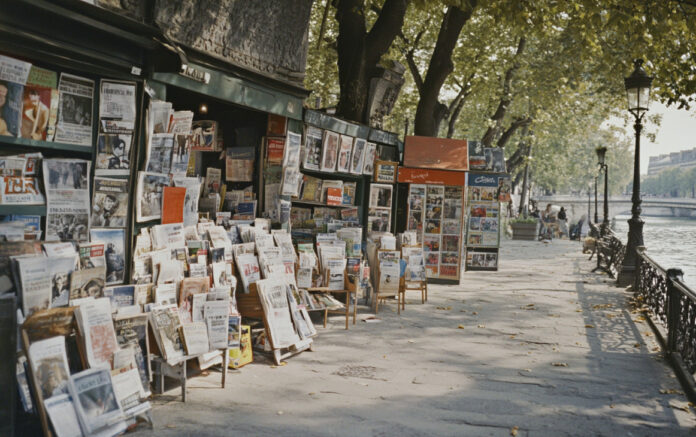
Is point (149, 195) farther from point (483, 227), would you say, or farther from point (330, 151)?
point (483, 227)

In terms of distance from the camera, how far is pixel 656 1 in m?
8.41

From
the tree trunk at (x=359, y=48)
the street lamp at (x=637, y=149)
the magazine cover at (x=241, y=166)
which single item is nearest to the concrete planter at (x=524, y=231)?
the street lamp at (x=637, y=149)

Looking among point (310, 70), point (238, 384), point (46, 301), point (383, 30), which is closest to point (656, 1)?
point (383, 30)

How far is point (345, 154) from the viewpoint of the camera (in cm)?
1051

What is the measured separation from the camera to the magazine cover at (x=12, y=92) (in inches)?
172

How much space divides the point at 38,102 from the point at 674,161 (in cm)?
20009

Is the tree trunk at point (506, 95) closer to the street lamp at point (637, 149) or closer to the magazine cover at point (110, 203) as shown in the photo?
the street lamp at point (637, 149)

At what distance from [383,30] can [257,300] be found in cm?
666

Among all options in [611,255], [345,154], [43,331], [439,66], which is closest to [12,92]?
[43,331]

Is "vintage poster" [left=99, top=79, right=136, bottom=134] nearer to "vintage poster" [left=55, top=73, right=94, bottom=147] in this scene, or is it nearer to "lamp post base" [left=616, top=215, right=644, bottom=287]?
"vintage poster" [left=55, top=73, right=94, bottom=147]

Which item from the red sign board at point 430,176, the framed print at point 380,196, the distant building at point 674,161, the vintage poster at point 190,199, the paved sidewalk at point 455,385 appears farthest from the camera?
the distant building at point 674,161

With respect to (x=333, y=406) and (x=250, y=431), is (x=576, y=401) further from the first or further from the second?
(x=250, y=431)

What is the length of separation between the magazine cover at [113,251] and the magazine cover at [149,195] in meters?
0.29

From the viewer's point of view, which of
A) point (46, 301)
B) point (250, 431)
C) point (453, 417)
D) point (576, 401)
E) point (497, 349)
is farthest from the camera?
point (497, 349)
